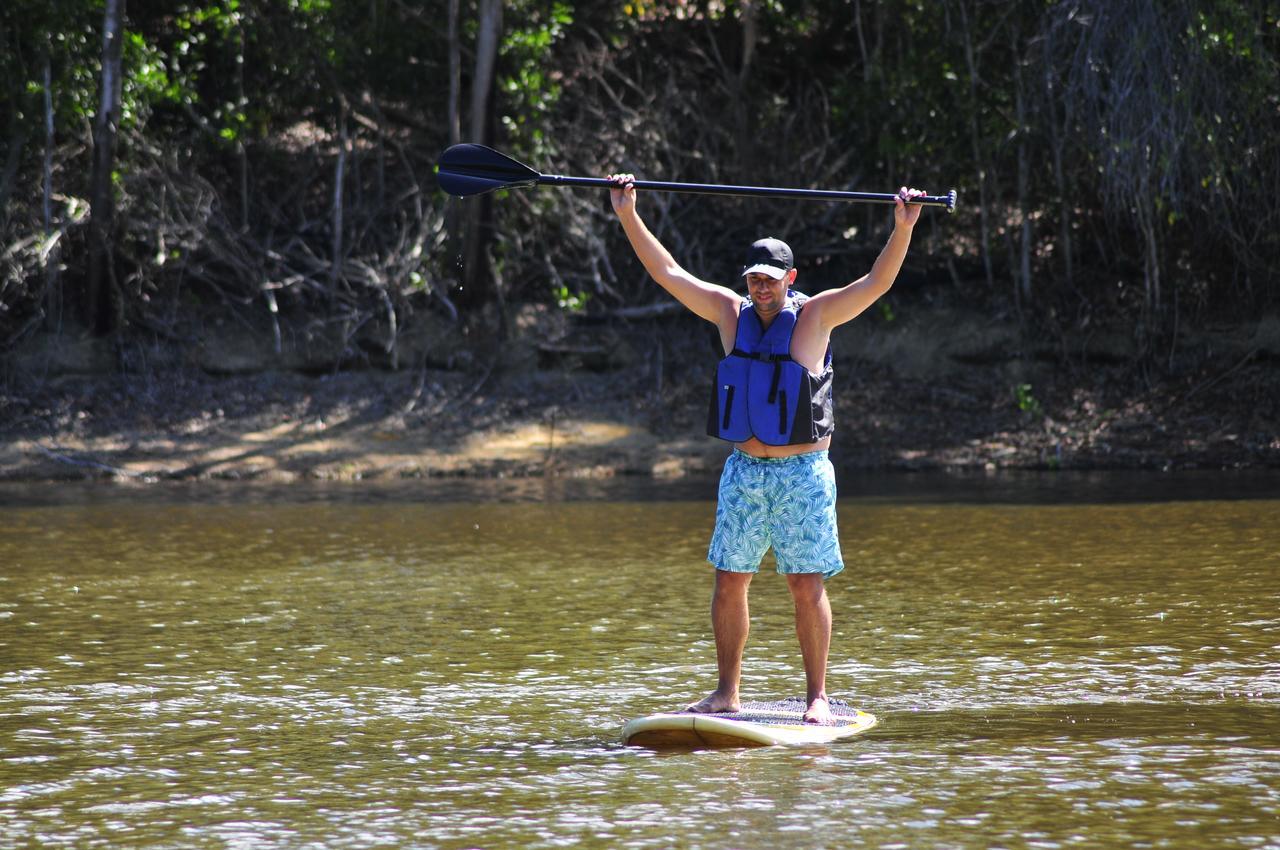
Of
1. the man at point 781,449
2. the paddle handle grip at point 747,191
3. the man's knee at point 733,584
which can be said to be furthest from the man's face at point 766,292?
the man's knee at point 733,584

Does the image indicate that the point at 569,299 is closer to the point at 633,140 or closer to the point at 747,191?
the point at 633,140

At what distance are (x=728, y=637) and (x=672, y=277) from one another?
1318 millimetres

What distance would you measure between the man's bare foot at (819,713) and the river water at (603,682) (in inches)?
A: 4.6

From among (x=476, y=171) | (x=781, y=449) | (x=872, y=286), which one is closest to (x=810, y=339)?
(x=872, y=286)

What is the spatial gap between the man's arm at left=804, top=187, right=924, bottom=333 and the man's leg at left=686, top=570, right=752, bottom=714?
97 centimetres

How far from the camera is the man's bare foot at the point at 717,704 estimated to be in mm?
6035

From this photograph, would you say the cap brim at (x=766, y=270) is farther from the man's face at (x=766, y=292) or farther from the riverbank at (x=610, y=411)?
the riverbank at (x=610, y=411)

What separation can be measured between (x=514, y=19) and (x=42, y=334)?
5946 mm

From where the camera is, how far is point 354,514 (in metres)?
12.7

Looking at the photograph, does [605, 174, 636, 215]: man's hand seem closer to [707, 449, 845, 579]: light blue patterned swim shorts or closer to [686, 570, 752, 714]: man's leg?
[707, 449, 845, 579]: light blue patterned swim shorts

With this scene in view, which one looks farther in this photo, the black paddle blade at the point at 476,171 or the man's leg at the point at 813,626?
the black paddle blade at the point at 476,171

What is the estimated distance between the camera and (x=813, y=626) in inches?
240

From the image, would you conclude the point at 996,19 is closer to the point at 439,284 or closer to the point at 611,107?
the point at 611,107

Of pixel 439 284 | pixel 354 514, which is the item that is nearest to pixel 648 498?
pixel 354 514
